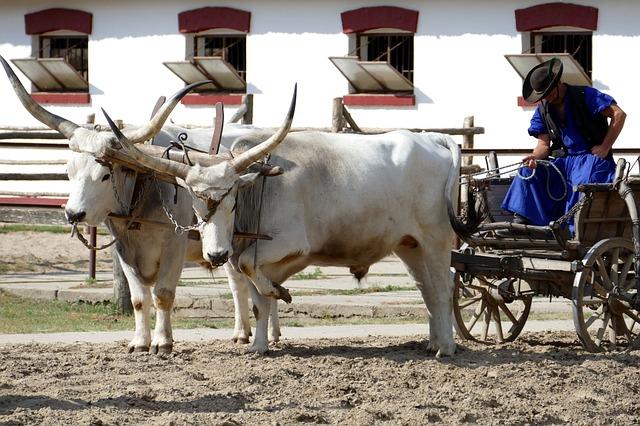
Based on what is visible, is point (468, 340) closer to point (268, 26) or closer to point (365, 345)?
point (365, 345)

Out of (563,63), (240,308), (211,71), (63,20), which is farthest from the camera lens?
(63,20)

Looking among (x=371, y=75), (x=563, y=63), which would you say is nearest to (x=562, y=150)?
(x=563, y=63)

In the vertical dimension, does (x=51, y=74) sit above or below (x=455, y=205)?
above

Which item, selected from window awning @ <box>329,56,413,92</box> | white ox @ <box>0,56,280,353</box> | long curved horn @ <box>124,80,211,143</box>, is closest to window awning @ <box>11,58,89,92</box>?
window awning @ <box>329,56,413,92</box>

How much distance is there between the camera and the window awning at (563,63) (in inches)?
666

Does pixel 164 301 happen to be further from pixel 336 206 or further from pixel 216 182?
pixel 336 206

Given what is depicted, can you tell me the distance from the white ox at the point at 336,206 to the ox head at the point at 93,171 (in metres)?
0.47

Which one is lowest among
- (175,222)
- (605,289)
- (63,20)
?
(605,289)

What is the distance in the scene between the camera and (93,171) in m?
8.42

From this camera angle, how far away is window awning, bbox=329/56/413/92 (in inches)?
724

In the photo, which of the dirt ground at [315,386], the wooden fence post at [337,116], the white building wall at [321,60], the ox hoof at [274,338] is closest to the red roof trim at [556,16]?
the white building wall at [321,60]

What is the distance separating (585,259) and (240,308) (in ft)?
9.03

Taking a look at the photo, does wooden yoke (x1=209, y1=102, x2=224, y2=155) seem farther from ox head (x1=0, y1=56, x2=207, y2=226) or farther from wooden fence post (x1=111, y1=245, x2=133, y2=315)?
wooden fence post (x1=111, y1=245, x2=133, y2=315)

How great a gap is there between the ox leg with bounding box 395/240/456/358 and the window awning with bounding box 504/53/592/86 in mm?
8177
